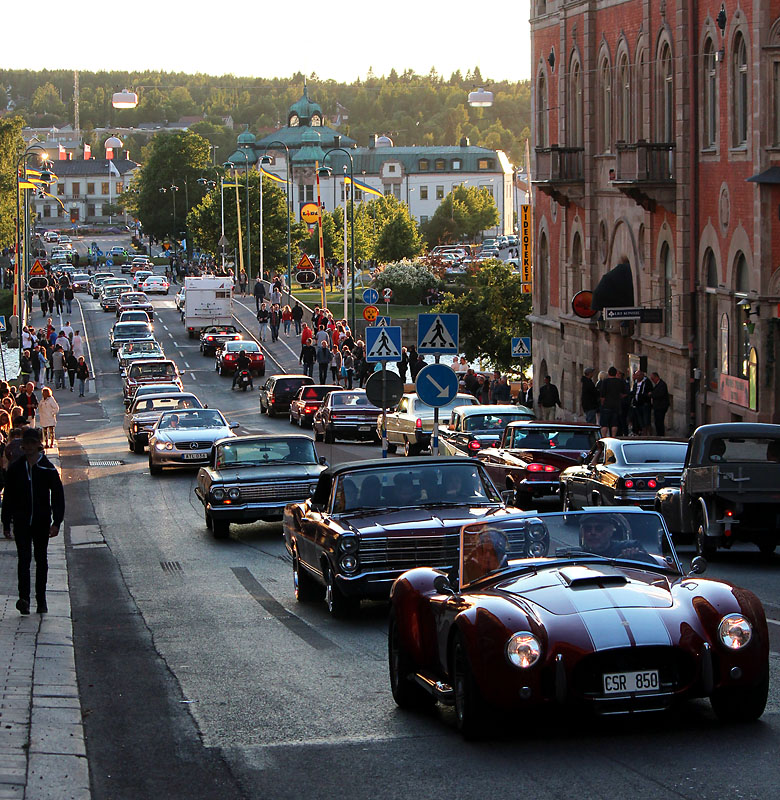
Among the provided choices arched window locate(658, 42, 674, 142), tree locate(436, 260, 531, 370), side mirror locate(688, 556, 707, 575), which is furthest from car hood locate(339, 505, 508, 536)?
tree locate(436, 260, 531, 370)

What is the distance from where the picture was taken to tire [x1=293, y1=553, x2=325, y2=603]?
1517cm

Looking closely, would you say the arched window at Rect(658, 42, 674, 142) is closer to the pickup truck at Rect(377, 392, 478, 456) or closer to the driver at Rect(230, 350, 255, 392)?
the pickup truck at Rect(377, 392, 478, 456)

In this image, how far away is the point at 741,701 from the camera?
845cm

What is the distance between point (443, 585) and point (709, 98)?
92.9 feet

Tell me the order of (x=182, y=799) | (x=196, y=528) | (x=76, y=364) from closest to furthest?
(x=182, y=799) < (x=196, y=528) < (x=76, y=364)

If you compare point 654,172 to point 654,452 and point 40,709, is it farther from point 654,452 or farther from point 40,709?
point 40,709

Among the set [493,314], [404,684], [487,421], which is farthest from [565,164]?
[404,684]

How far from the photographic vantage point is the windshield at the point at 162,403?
3881 cm

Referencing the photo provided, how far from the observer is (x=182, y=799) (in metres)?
7.79

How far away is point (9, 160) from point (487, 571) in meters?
108

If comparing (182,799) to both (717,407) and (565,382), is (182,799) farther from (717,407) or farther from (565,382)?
(565,382)

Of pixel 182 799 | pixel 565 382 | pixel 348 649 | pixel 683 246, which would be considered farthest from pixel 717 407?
pixel 182 799

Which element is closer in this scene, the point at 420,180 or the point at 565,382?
the point at 565,382

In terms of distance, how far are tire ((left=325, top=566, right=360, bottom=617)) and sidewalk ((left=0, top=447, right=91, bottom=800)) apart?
234 cm
